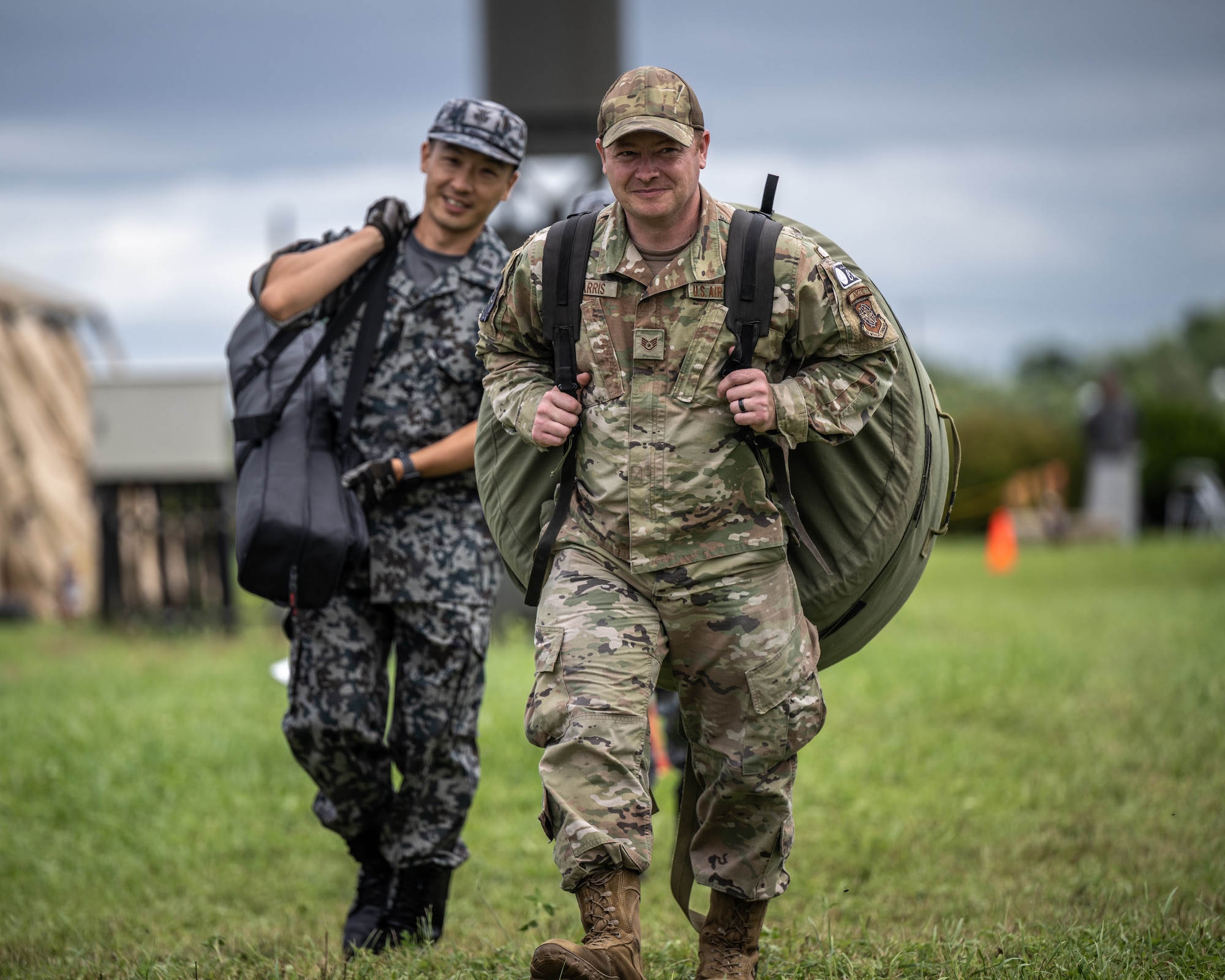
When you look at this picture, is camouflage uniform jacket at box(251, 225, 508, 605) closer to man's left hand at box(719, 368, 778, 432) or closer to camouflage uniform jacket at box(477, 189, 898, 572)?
camouflage uniform jacket at box(477, 189, 898, 572)

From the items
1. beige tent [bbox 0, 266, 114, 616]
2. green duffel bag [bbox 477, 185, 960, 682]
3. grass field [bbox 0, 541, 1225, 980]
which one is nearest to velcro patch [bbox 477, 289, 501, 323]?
green duffel bag [bbox 477, 185, 960, 682]

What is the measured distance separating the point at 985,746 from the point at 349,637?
4.14m

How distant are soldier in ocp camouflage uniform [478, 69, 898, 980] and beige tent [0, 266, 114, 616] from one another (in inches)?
515

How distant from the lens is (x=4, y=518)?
1645 cm

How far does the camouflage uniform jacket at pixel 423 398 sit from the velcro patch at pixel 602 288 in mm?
1080

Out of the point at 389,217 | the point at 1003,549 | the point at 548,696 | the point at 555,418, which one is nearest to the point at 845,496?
the point at 555,418

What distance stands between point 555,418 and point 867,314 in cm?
81

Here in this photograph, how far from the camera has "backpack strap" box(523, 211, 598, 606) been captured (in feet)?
11.3

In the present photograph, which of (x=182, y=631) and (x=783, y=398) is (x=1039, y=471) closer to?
(x=182, y=631)

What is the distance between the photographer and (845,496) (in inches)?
146

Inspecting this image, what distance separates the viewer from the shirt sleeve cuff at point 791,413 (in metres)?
3.30

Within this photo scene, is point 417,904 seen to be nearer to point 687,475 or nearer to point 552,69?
point 687,475

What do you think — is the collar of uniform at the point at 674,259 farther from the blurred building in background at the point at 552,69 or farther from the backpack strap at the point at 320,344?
the blurred building in background at the point at 552,69

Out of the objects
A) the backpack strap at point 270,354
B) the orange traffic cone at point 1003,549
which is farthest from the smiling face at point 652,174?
the orange traffic cone at point 1003,549
